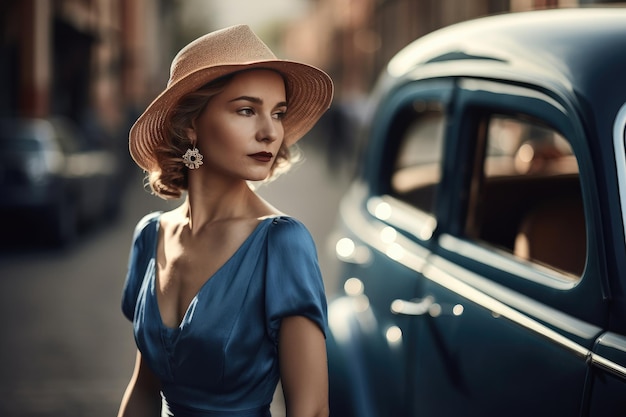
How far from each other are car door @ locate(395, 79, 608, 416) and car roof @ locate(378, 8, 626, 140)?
0.05 metres

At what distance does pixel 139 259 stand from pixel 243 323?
16.4 inches

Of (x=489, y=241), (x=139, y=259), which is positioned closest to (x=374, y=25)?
(x=489, y=241)

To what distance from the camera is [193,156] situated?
1996mm

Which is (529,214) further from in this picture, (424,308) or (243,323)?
(243,323)

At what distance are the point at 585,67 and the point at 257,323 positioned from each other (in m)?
0.95

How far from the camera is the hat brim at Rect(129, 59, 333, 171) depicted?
1.89m

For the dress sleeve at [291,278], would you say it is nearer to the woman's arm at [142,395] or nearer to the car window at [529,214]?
the woman's arm at [142,395]

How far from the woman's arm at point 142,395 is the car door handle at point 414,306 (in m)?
0.78

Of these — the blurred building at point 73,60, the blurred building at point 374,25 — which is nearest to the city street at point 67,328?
the blurred building at point 374,25

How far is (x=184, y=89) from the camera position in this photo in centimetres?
193

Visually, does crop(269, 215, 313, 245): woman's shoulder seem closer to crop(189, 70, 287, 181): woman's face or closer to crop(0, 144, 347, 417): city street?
crop(189, 70, 287, 181): woman's face

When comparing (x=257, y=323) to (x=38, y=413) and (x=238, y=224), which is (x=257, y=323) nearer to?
(x=238, y=224)

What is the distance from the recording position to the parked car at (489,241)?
1.92 meters

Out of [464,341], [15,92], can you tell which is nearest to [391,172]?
[464,341]
